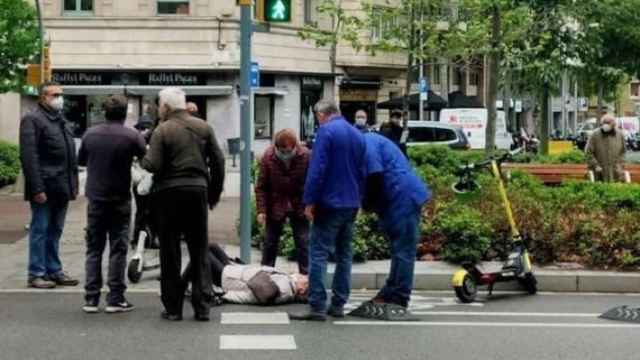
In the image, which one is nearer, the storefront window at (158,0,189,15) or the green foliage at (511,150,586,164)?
the green foliage at (511,150,586,164)

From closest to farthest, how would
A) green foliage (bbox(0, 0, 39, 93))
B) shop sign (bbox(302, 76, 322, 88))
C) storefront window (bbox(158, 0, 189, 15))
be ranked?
green foliage (bbox(0, 0, 39, 93)) < storefront window (bbox(158, 0, 189, 15)) < shop sign (bbox(302, 76, 322, 88))

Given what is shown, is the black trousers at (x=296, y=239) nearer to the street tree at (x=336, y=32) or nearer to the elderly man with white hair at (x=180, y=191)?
the elderly man with white hair at (x=180, y=191)

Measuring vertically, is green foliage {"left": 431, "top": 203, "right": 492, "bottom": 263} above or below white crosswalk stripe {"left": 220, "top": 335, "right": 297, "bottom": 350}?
above

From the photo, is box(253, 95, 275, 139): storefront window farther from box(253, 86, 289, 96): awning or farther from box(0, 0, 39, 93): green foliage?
box(0, 0, 39, 93): green foliage

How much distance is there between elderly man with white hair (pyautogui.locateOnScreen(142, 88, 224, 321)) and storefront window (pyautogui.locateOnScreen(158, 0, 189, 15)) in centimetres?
3082

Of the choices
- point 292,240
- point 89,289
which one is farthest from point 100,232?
point 292,240

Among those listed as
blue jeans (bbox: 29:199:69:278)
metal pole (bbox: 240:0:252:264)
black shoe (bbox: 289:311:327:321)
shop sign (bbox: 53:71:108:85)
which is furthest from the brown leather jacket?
shop sign (bbox: 53:71:108:85)

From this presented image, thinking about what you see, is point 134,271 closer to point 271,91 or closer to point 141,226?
point 141,226

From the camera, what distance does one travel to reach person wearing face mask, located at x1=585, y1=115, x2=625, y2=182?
17641mm

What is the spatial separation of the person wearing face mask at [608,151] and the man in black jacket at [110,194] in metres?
9.71

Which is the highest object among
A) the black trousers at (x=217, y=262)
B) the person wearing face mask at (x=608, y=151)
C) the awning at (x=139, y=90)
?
the awning at (x=139, y=90)

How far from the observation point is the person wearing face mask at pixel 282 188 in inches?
446

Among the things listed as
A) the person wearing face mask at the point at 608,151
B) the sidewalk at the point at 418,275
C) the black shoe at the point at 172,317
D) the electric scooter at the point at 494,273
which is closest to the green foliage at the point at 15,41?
the sidewalk at the point at 418,275

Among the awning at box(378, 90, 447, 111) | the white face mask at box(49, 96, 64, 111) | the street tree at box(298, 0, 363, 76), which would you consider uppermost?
the street tree at box(298, 0, 363, 76)
